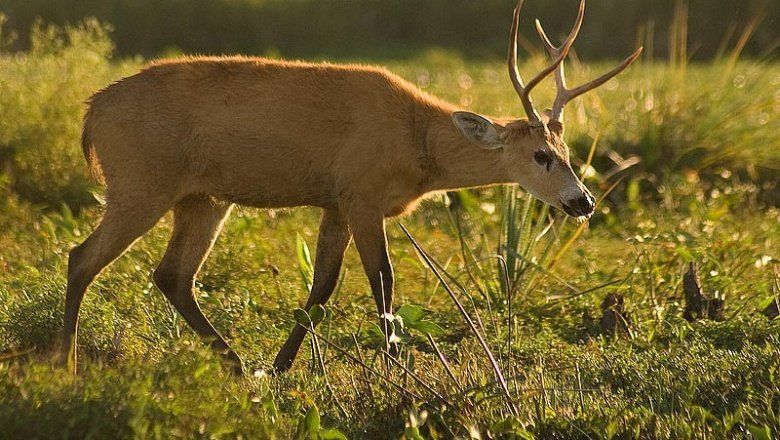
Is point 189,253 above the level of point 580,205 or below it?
below

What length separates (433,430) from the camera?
5.54 m

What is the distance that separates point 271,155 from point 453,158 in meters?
0.98

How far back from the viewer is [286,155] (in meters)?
7.08

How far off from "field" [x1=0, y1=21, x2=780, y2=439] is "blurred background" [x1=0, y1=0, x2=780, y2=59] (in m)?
6.45

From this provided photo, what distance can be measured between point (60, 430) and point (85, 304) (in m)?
2.29

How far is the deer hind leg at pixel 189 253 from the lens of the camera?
730 centimetres

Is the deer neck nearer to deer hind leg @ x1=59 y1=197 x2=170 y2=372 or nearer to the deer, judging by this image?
the deer

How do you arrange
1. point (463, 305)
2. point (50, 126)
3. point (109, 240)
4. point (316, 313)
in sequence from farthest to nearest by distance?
point (50, 126)
point (463, 305)
point (109, 240)
point (316, 313)

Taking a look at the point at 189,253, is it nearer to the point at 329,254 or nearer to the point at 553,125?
the point at 329,254

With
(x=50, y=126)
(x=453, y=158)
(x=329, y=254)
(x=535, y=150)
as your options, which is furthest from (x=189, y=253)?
(x=50, y=126)

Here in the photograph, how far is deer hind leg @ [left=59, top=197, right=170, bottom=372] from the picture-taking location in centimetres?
688

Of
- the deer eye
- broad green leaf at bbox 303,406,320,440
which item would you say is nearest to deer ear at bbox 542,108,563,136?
the deer eye

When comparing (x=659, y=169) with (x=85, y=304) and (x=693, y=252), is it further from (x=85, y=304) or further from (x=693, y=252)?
(x=85, y=304)

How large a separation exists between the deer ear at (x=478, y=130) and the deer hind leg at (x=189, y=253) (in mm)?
1383
